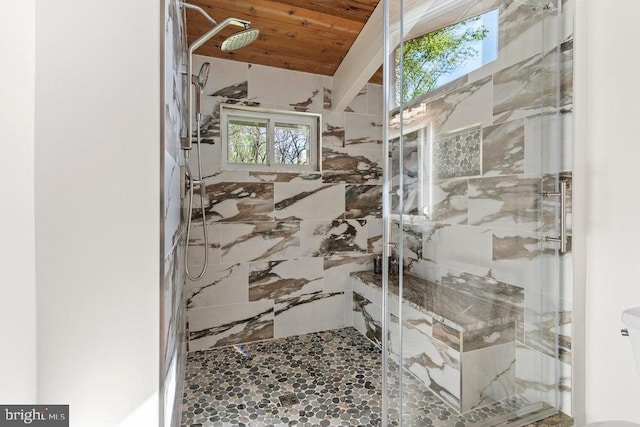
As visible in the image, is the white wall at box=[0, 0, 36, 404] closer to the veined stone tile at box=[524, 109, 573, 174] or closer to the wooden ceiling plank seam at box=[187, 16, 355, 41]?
the wooden ceiling plank seam at box=[187, 16, 355, 41]

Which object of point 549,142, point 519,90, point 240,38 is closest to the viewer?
point 549,142

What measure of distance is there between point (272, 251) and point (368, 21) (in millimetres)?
1944

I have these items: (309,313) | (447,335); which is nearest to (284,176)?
(309,313)

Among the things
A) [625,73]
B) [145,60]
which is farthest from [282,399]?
[625,73]

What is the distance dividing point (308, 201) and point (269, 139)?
651mm

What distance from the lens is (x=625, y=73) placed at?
4.05 ft

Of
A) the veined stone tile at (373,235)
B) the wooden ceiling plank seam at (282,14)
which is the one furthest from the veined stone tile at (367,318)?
the wooden ceiling plank seam at (282,14)

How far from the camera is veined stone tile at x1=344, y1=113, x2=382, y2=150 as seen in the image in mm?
2922

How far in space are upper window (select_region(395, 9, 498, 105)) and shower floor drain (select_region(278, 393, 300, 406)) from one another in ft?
5.88

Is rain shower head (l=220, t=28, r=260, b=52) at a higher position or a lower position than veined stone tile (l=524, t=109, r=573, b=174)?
higher

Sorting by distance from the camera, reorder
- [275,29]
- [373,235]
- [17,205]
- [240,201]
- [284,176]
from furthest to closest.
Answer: [373,235] → [284,176] → [240,201] → [275,29] → [17,205]

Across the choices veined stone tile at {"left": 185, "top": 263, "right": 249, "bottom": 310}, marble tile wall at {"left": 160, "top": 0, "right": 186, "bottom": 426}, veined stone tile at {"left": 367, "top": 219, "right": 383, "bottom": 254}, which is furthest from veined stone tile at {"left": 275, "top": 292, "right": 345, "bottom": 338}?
marble tile wall at {"left": 160, "top": 0, "right": 186, "bottom": 426}

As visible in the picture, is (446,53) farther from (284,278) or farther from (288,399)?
(288,399)

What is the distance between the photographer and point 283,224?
2723mm
